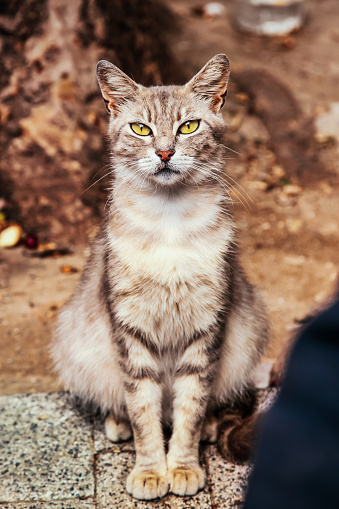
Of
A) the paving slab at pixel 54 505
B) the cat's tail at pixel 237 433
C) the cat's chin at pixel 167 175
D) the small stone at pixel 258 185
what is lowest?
the paving slab at pixel 54 505

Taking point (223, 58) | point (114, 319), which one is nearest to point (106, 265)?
point (114, 319)

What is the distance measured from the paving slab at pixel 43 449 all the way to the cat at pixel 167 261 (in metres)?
0.27

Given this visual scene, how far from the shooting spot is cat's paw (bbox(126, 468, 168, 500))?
2.46 metres

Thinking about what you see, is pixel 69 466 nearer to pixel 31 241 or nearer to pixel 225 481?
pixel 225 481

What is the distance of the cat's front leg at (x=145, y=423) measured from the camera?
2.47m

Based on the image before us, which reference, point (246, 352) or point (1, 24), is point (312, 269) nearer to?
point (246, 352)

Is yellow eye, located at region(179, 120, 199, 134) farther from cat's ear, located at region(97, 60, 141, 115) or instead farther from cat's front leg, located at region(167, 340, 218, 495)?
cat's front leg, located at region(167, 340, 218, 495)

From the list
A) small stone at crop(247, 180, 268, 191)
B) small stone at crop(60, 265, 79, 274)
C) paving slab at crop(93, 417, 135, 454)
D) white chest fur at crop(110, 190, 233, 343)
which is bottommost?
paving slab at crop(93, 417, 135, 454)

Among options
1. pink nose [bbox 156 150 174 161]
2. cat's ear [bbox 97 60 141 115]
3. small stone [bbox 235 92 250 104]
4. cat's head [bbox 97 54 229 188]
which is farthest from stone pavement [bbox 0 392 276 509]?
small stone [bbox 235 92 250 104]

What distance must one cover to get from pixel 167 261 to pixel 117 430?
865 mm

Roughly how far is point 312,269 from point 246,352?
6.55 ft

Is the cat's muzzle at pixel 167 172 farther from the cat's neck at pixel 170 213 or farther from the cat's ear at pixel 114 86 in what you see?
the cat's ear at pixel 114 86

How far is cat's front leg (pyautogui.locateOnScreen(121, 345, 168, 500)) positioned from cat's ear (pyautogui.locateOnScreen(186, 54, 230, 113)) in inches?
40.9

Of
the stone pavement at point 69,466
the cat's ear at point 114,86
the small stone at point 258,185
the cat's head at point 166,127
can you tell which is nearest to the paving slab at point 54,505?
the stone pavement at point 69,466
